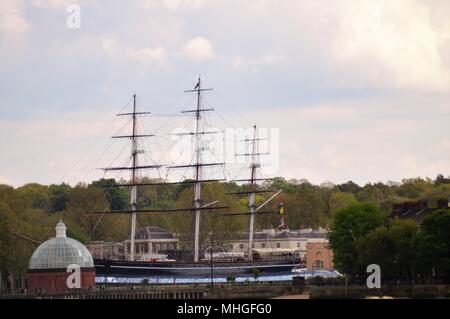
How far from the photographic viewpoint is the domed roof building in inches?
7313

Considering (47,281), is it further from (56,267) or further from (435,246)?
(435,246)

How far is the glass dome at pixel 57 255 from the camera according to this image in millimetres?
186250

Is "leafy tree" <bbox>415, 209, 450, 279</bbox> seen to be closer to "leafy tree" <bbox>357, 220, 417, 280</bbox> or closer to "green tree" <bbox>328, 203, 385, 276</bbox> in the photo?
"leafy tree" <bbox>357, 220, 417, 280</bbox>

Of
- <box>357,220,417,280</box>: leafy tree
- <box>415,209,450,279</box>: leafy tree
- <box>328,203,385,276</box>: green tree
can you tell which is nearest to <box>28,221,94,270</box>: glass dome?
<box>328,203,385,276</box>: green tree

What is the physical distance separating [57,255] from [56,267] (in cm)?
137

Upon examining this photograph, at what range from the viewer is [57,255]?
611 feet

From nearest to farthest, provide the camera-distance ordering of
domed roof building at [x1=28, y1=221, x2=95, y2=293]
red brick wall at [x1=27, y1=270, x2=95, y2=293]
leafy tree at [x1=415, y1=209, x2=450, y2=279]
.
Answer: leafy tree at [x1=415, y1=209, x2=450, y2=279]
red brick wall at [x1=27, y1=270, x2=95, y2=293]
domed roof building at [x1=28, y1=221, x2=95, y2=293]

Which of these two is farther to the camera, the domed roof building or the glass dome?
the glass dome

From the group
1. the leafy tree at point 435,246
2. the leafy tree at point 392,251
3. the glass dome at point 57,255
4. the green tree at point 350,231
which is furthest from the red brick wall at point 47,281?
the leafy tree at point 435,246

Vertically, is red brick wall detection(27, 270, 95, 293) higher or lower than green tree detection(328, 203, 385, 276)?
lower

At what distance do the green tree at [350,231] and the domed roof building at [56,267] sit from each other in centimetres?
2852

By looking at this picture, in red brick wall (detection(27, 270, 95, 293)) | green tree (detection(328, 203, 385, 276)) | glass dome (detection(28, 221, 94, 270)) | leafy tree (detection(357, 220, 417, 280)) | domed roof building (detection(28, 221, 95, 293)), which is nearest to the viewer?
leafy tree (detection(357, 220, 417, 280))

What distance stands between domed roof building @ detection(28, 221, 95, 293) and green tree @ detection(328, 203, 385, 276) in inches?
1123
